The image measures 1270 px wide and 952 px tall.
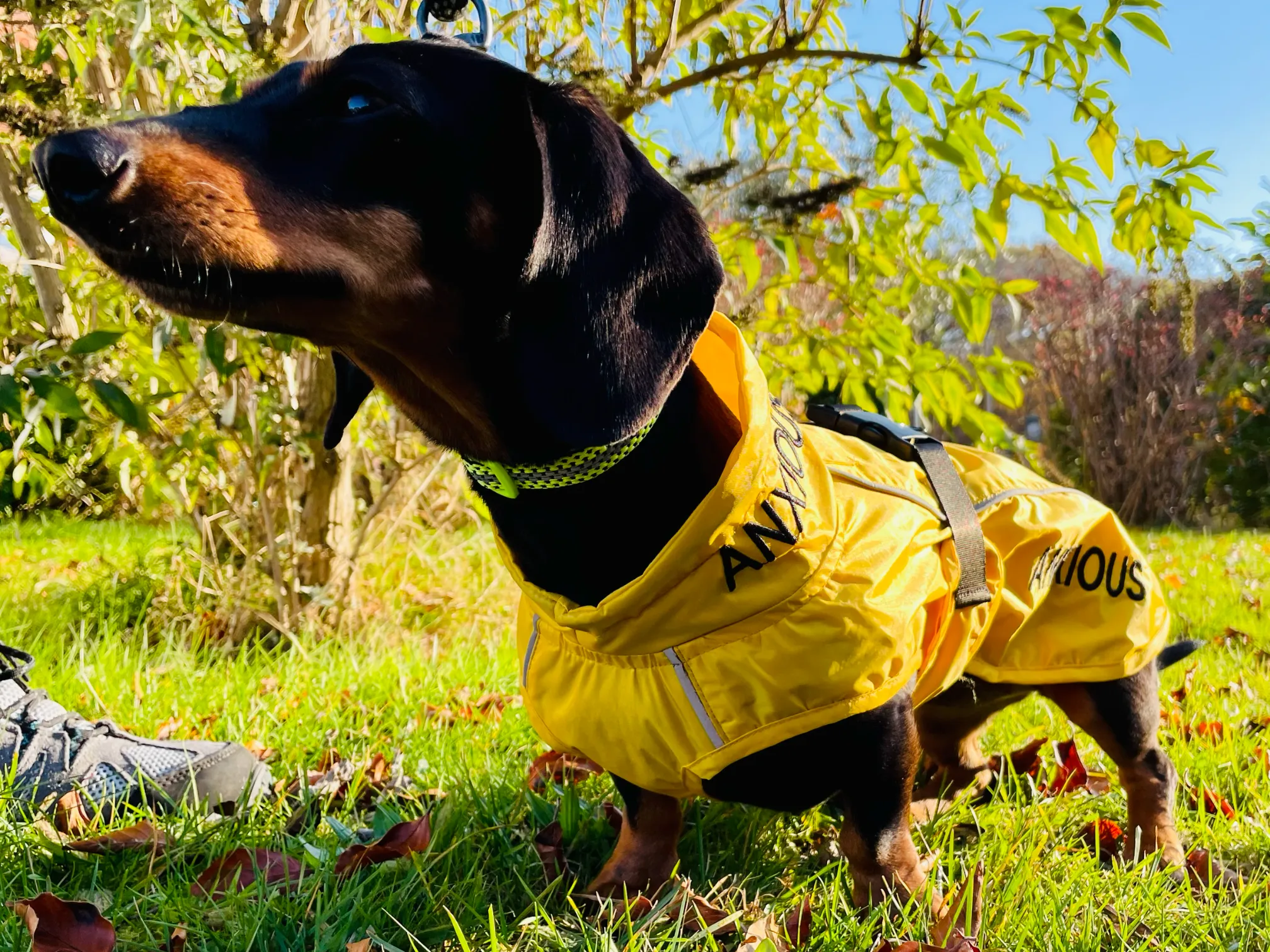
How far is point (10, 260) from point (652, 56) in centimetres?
191

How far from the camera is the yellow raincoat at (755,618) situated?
1389 mm

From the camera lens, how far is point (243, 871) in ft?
5.11

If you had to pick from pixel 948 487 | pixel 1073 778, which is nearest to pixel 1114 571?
pixel 948 487

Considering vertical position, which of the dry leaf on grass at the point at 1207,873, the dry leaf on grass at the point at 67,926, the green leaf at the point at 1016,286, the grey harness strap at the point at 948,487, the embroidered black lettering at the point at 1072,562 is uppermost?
the green leaf at the point at 1016,286

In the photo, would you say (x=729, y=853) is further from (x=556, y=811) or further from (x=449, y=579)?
(x=449, y=579)

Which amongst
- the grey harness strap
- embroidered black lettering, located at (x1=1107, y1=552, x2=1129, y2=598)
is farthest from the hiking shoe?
embroidered black lettering, located at (x1=1107, y1=552, x2=1129, y2=598)

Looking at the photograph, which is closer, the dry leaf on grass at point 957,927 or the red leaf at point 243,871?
the dry leaf on grass at point 957,927

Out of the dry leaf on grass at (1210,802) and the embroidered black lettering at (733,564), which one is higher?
the embroidered black lettering at (733,564)

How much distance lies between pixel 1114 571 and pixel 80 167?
6.42 feet

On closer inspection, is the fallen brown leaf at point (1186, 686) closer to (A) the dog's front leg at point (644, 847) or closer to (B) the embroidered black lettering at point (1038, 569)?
(B) the embroidered black lettering at point (1038, 569)

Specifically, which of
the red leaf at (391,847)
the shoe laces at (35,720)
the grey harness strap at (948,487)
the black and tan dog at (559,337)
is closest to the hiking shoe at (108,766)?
the shoe laces at (35,720)

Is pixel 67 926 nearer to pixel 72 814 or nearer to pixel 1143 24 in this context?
pixel 72 814

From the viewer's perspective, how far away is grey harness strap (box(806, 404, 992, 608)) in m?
1.65

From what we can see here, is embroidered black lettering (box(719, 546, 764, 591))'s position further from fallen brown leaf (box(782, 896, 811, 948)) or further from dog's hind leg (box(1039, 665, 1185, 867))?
dog's hind leg (box(1039, 665, 1185, 867))
